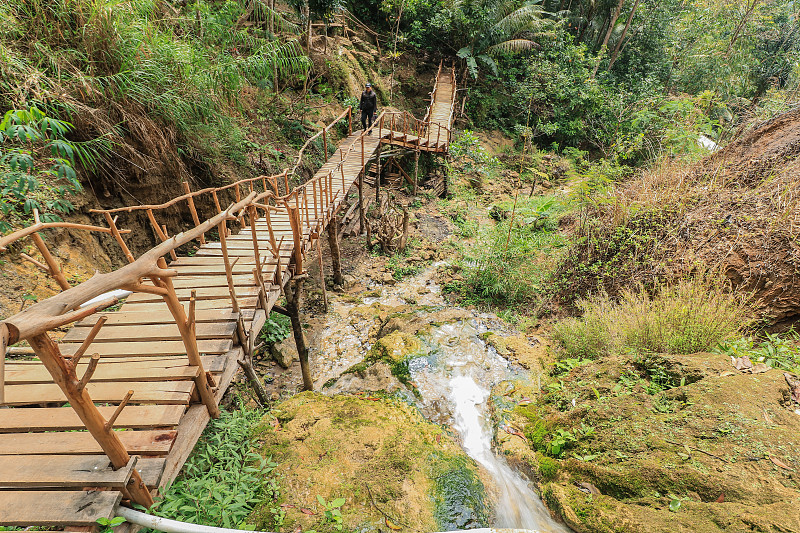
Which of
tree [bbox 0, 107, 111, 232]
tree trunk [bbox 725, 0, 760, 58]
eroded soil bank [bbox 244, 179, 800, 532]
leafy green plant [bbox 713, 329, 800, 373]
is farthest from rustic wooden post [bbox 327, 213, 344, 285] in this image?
tree trunk [bbox 725, 0, 760, 58]

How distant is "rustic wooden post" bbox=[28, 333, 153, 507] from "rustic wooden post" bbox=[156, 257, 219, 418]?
0.64m

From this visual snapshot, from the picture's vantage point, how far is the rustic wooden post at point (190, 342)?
7.52 ft

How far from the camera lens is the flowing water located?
3.06m

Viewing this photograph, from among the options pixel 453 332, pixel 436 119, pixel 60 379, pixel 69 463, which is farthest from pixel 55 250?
pixel 436 119

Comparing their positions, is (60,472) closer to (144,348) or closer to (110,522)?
(110,522)

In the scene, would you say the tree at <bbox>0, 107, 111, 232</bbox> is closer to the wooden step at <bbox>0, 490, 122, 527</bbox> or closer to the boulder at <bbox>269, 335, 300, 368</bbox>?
the wooden step at <bbox>0, 490, 122, 527</bbox>

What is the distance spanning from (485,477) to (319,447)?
1.61m

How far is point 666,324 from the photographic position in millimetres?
4172

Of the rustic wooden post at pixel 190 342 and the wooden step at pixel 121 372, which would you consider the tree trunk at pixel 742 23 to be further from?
the wooden step at pixel 121 372

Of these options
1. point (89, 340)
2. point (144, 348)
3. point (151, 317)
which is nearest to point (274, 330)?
point (151, 317)

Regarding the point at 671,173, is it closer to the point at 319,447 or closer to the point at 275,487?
the point at 319,447

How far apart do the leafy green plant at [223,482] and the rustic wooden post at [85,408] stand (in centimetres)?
17

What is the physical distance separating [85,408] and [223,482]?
124cm

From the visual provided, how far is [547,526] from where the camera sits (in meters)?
2.85
